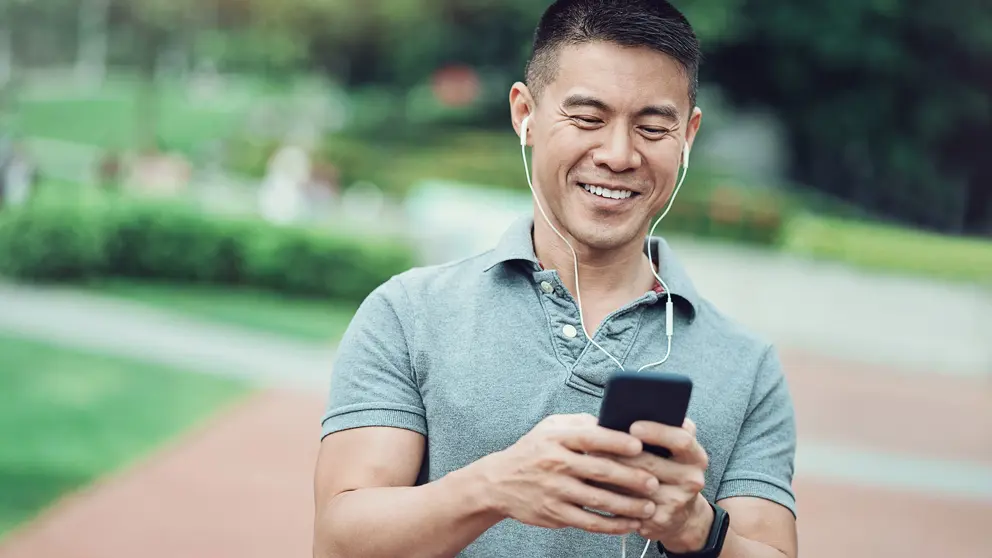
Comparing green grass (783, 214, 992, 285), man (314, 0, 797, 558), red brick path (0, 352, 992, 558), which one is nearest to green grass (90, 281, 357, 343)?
red brick path (0, 352, 992, 558)

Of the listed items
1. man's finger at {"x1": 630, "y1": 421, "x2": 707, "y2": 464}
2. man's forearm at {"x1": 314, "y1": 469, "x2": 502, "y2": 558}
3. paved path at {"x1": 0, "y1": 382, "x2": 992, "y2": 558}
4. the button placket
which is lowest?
paved path at {"x1": 0, "y1": 382, "x2": 992, "y2": 558}

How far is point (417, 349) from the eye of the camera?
6.82 feet

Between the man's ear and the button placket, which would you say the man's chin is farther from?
the man's ear

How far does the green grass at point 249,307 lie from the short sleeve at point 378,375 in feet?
29.8

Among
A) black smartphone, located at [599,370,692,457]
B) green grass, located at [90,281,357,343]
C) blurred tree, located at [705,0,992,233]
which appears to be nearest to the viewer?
black smartphone, located at [599,370,692,457]

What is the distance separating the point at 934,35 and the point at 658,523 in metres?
21.7

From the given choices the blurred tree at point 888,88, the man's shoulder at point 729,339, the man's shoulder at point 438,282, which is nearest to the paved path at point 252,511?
the man's shoulder at point 438,282

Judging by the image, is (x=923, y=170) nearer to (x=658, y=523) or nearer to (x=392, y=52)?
(x=392, y=52)

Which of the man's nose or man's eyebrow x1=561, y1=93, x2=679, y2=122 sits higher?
man's eyebrow x1=561, y1=93, x2=679, y2=122

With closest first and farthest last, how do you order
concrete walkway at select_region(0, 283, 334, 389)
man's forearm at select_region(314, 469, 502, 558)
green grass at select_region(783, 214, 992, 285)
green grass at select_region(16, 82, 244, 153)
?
man's forearm at select_region(314, 469, 502, 558) < concrete walkway at select_region(0, 283, 334, 389) < green grass at select_region(783, 214, 992, 285) < green grass at select_region(16, 82, 244, 153)

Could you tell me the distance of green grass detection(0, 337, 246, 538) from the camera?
676cm

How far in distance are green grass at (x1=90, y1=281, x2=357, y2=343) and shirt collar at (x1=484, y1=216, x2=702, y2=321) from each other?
29.5ft

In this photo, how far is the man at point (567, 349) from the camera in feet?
6.59

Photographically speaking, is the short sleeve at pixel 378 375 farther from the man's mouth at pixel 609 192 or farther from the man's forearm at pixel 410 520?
the man's mouth at pixel 609 192
